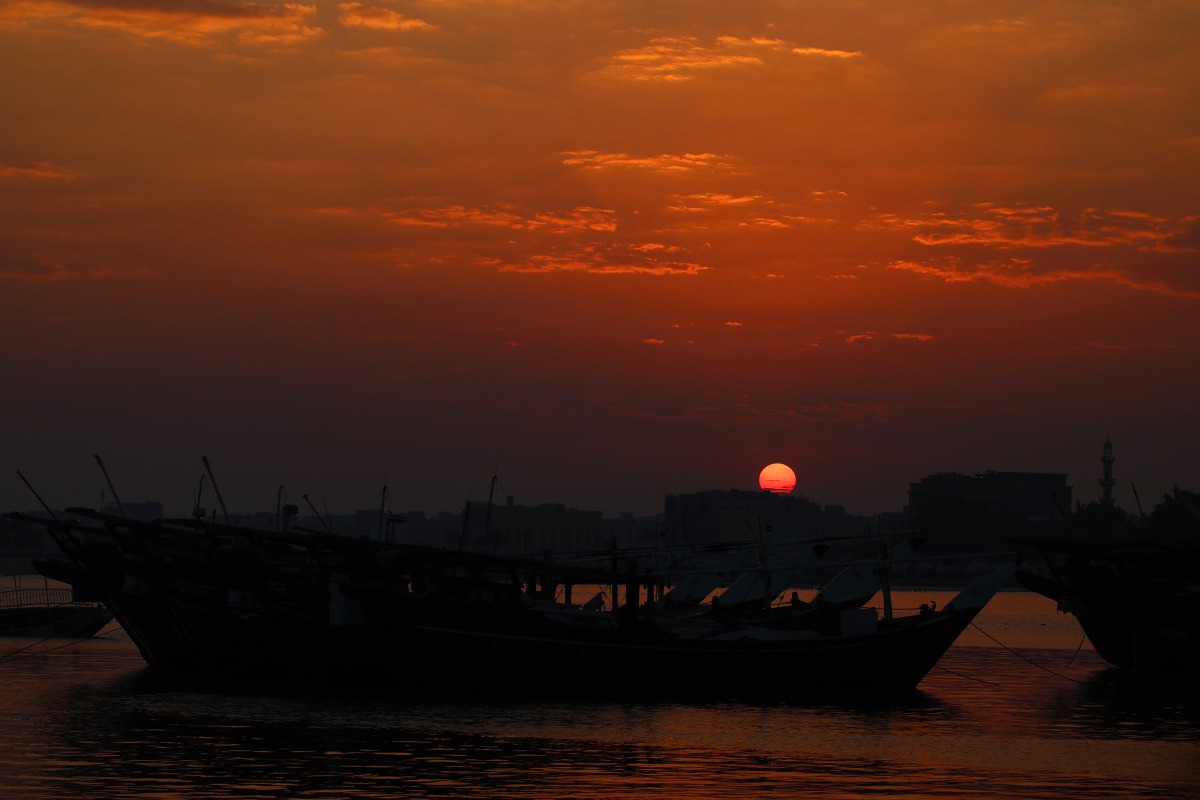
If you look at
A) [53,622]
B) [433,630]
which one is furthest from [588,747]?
[53,622]

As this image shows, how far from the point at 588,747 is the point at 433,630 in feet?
38.2

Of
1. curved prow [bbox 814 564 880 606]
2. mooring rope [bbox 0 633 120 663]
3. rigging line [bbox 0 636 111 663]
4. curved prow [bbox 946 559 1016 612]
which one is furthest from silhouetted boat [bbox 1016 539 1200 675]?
mooring rope [bbox 0 633 120 663]

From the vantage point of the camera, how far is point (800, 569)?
Answer: 62000mm

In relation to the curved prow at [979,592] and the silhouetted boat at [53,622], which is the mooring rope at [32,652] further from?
the curved prow at [979,592]

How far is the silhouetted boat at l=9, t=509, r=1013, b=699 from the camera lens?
48.8 m

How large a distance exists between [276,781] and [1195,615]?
1529 inches

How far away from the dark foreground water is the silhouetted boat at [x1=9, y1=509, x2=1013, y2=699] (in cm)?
148

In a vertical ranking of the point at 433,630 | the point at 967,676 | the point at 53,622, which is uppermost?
the point at 433,630

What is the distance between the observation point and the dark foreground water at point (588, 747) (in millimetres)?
31734

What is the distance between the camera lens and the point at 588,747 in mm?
38156

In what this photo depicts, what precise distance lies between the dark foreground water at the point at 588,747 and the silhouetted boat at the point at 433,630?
4.87 ft

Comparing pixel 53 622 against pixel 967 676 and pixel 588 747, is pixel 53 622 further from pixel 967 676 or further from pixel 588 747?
pixel 588 747

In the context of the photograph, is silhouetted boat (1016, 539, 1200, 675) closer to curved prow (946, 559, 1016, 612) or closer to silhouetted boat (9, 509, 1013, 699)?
curved prow (946, 559, 1016, 612)

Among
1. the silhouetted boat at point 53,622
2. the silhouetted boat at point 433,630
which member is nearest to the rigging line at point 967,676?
the silhouetted boat at point 433,630
